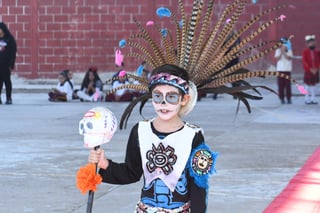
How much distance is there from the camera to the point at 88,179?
438cm

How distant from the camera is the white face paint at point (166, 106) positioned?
15.1ft

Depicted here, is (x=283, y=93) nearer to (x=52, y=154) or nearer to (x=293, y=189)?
(x=52, y=154)

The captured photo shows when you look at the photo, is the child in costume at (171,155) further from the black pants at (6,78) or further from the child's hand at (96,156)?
the black pants at (6,78)

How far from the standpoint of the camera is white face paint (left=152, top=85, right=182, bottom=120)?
4.61 meters

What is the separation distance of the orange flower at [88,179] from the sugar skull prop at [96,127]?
149mm

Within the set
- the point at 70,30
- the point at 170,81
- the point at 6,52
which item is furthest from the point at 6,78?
the point at 170,81

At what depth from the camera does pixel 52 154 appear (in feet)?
36.6

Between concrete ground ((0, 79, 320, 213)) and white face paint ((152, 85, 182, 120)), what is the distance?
3242 mm

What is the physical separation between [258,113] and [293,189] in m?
8.49

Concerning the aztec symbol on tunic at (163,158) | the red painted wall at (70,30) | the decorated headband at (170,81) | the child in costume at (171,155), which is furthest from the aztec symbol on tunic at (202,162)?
the red painted wall at (70,30)

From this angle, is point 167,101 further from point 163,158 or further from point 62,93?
point 62,93

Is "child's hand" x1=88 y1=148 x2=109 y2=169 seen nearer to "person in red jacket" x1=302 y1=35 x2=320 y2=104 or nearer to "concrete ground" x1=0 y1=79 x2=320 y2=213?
"concrete ground" x1=0 y1=79 x2=320 y2=213

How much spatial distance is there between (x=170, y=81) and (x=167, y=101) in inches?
4.3

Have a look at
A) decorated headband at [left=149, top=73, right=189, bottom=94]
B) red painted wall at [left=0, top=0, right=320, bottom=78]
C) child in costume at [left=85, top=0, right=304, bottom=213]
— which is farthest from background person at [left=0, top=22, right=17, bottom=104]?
decorated headband at [left=149, top=73, right=189, bottom=94]
